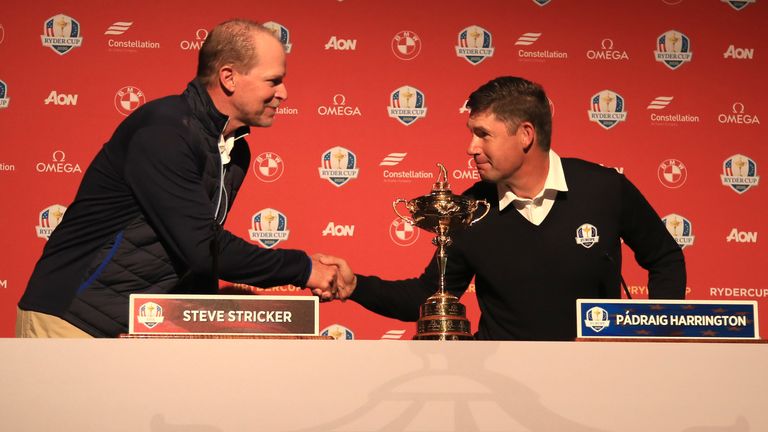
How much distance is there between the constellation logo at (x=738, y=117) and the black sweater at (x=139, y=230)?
2561mm

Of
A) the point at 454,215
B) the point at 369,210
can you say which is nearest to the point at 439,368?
the point at 454,215

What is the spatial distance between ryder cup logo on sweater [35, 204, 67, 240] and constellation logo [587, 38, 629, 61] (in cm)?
235

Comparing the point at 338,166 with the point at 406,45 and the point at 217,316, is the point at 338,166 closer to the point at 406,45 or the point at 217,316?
the point at 406,45

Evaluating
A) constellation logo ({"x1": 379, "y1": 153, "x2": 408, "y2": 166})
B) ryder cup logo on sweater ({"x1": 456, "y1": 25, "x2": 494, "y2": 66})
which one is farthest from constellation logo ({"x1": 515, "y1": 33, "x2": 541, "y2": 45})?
constellation logo ({"x1": 379, "y1": 153, "x2": 408, "y2": 166})

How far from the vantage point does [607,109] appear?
3910 millimetres

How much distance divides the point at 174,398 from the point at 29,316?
0.89 m

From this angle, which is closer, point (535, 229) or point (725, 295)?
point (535, 229)

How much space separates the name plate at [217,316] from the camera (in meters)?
1.47

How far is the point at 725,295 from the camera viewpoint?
149 inches

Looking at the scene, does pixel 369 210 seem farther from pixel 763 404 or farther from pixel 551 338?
pixel 763 404

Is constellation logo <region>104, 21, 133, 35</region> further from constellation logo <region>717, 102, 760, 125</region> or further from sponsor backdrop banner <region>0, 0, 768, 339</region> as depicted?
constellation logo <region>717, 102, 760, 125</region>

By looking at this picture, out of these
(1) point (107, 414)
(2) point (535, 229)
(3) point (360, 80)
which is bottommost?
(1) point (107, 414)

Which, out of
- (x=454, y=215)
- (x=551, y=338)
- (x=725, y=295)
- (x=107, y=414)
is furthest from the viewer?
(x=725, y=295)

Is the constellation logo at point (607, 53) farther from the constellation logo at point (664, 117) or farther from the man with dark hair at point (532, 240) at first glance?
the man with dark hair at point (532, 240)
